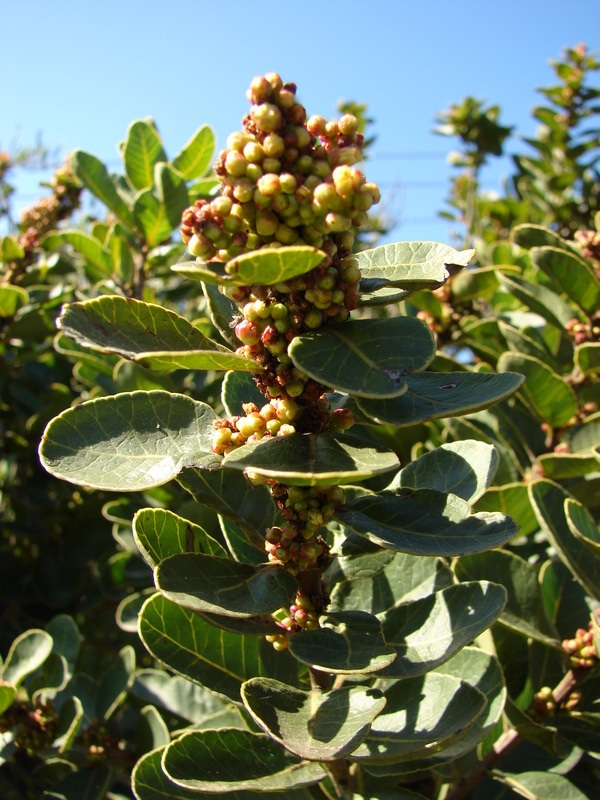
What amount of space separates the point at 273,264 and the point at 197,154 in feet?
6.46

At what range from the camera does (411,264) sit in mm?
1306

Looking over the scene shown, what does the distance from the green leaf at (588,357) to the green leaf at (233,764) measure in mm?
1377

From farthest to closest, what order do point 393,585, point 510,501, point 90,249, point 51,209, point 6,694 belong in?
point 51,209 < point 90,249 < point 510,501 < point 6,694 < point 393,585

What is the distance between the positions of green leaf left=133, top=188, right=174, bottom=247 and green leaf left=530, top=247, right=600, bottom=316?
1.31m

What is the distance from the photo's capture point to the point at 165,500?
8.27 feet

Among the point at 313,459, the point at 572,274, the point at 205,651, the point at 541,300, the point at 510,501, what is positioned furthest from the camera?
the point at 541,300

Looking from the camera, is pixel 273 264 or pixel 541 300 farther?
pixel 541 300

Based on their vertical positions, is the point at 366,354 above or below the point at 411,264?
below

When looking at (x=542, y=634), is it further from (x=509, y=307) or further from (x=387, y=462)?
(x=509, y=307)

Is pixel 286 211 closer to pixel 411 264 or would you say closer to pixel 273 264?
pixel 273 264

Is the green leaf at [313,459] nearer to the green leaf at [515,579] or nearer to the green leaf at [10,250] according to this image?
the green leaf at [515,579]

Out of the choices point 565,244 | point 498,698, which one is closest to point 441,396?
point 498,698

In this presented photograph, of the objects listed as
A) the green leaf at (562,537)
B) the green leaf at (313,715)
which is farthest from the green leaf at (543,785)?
the green leaf at (313,715)

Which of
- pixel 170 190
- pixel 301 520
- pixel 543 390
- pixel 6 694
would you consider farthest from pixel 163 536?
pixel 170 190
